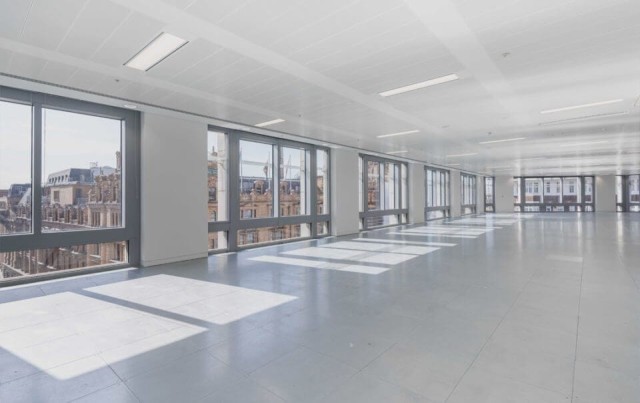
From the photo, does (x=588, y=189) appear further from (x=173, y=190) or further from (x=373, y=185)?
(x=173, y=190)

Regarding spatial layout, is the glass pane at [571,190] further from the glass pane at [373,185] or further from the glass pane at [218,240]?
the glass pane at [218,240]

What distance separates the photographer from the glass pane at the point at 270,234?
29.3ft

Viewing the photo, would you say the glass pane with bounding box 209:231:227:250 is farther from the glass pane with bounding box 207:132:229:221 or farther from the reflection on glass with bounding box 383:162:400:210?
the reflection on glass with bounding box 383:162:400:210

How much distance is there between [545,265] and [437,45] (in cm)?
496

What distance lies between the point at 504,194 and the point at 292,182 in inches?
913

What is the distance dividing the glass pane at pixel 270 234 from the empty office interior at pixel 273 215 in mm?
87

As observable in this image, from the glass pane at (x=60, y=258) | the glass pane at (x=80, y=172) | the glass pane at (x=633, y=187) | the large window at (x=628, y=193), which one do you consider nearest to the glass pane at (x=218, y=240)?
the glass pane at (x=60, y=258)

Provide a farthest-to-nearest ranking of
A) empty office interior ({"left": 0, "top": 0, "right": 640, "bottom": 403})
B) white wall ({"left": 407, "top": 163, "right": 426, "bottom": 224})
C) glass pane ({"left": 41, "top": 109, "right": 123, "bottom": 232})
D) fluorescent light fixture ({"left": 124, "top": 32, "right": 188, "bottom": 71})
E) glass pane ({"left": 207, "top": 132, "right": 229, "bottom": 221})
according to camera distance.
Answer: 1. white wall ({"left": 407, "top": 163, "right": 426, "bottom": 224})
2. glass pane ({"left": 207, "top": 132, "right": 229, "bottom": 221})
3. glass pane ({"left": 41, "top": 109, "right": 123, "bottom": 232})
4. fluorescent light fixture ({"left": 124, "top": 32, "right": 188, "bottom": 71})
5. empty office interior ({"left": 0, "top": 0, "right": 640, "bottom": 403})

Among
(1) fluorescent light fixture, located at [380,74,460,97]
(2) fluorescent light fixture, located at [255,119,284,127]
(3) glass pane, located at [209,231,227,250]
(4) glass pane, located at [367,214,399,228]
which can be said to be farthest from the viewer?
(4) glass pane, located at [367,214,399,228]

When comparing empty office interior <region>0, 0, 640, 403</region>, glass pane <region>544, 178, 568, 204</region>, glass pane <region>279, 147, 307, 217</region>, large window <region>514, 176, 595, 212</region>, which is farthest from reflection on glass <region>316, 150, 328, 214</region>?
glass pane <region>544, 178, 568, 204</region>

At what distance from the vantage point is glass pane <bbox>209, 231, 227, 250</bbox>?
834 centimetres

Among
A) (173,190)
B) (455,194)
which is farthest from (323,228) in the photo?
(455,194)

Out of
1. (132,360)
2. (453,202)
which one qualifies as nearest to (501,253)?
(132,360)

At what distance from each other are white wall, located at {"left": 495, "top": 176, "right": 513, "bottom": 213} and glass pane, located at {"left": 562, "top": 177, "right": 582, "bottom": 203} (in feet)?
14.8
